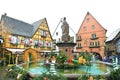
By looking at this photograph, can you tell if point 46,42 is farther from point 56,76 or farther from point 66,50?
point 56,76

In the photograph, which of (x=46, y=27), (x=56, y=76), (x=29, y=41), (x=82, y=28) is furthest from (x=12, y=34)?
(x=56, y=76)

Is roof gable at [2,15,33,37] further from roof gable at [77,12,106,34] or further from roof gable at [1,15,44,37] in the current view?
roof gable at [77,12,106,34]

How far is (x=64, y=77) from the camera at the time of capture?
8.15 metres

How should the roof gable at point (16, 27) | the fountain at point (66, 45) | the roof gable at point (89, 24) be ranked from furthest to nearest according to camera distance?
1. the roof gable at point (89, 24)
2. the roof gable at point (16, 27)
3. the fountain at point (66, 45)

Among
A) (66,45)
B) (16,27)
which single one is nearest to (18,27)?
(16,27)

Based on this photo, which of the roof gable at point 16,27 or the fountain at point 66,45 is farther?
the roof gable at point 16,27

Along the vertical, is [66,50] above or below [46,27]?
below

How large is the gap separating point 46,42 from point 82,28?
997 cm

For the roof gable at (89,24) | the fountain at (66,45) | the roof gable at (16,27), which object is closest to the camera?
the fountain at (66,45)

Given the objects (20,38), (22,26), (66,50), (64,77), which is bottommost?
(64,77)

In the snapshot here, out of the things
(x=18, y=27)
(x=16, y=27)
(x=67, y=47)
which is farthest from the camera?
(x=18, y=27)

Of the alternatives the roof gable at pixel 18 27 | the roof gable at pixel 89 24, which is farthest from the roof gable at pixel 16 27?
the roof gable at pixel 89 24

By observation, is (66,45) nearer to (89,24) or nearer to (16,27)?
(16,27)

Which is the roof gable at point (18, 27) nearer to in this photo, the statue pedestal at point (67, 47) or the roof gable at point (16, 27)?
the roof gable at point (16, 27)
